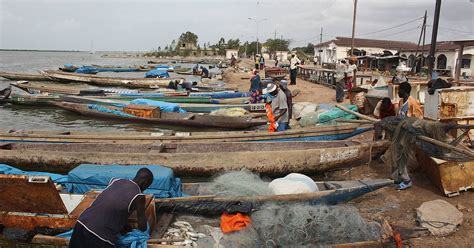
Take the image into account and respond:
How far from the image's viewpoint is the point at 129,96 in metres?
17.3

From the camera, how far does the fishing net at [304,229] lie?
448cm

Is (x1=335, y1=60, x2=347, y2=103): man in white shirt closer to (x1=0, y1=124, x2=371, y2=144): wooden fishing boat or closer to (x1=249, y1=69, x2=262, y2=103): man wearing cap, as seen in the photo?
(x1=249, y1=69, x2=262, y2=103): man wearing cap

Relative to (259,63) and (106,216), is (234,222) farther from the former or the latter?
(259,63)

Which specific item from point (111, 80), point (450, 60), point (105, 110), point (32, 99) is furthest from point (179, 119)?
point (450, 60)

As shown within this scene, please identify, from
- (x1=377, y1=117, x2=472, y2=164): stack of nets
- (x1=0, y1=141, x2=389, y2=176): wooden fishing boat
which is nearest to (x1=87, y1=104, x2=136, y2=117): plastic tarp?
(x1=0, y1=141, x2=389, y2=176): wooden fishing boat

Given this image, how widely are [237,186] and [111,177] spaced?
1956 mm

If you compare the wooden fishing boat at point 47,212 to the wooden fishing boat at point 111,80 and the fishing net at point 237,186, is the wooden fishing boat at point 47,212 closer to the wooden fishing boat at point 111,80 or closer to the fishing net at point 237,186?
the fishing net at point 237,186

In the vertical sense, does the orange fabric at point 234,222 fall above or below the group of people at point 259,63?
below

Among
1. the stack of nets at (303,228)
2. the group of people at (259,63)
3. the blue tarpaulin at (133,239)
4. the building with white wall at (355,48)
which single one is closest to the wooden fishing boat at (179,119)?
the stack of nets at (303,228)

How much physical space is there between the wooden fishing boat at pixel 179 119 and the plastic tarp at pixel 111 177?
6566 mm

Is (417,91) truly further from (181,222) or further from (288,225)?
(181,222)

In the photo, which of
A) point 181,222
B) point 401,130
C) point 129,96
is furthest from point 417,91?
point 129,96

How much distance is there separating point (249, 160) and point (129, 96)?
11.7m

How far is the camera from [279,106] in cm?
881
